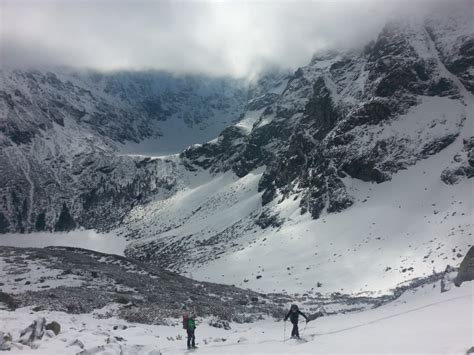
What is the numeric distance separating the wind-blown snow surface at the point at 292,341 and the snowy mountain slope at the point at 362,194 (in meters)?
34.9

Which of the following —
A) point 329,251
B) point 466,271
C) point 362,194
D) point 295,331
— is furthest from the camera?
point 362,194

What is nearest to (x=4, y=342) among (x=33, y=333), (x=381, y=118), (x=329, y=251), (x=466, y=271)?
(x=33, y=333)

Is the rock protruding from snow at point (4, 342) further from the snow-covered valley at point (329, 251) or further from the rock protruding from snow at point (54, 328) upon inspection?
the rock protruding from snow at point (54, 328)

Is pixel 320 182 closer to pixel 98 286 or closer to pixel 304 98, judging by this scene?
pixel 98 286

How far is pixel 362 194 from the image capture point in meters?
93.8

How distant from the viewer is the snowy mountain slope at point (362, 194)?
66625 mm

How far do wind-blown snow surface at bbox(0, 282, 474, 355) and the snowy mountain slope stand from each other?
115ft

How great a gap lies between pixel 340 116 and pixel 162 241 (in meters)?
65.5

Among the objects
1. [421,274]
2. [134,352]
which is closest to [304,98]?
[421,274]

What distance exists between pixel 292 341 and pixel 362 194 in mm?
77167

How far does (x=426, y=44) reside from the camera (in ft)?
371

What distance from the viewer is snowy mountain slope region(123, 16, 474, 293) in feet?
219

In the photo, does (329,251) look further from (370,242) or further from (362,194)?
(362,194)

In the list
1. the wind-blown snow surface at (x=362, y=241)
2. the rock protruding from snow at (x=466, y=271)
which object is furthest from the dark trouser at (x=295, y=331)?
the wind-blown snow surface at (x=362, y=241)
